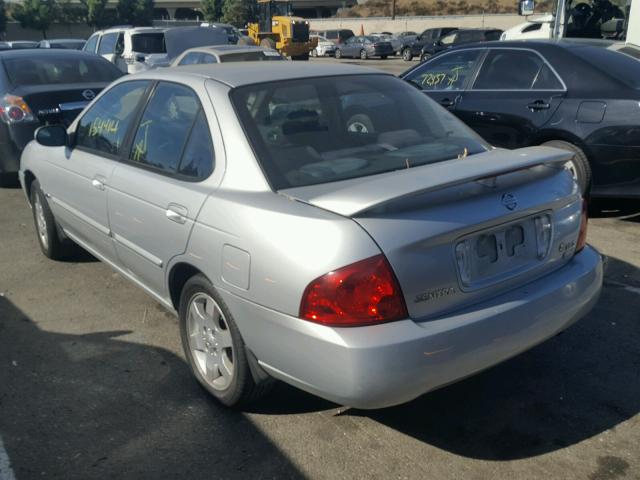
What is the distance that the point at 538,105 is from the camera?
645 centimetres

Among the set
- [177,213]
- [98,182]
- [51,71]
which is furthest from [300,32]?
[177,213]

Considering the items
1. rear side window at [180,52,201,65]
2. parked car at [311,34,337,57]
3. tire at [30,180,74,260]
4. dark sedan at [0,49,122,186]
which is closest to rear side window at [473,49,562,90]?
tire at [30,180,74,260]

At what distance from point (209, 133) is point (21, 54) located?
653 centimetres

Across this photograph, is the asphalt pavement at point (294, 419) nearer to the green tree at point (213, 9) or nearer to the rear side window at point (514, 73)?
Answer: the rear side window at point (514, 73)

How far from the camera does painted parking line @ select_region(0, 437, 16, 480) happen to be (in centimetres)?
294

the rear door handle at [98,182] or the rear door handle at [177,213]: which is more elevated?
the rear door handle at [177,213]

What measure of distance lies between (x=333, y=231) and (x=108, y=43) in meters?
16.7

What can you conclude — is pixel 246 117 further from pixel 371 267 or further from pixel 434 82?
pixel 434 82

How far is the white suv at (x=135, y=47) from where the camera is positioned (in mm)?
16391

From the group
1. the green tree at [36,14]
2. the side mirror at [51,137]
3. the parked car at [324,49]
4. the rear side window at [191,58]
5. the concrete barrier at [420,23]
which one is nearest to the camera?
the side mirror at [51,137]

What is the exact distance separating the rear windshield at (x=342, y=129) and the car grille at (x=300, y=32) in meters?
31.8

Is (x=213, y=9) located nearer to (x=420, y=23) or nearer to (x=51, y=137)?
(x=420, y=23)

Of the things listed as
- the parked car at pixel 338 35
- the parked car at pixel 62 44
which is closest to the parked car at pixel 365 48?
the parked car at pixel 338 35

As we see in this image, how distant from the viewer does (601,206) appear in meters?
6.95
